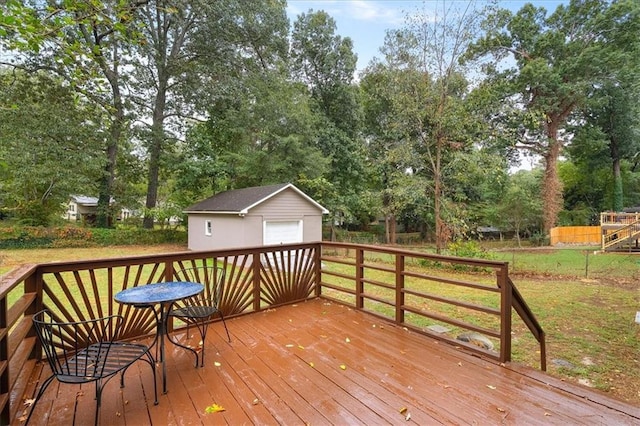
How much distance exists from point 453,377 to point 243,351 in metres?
1.99

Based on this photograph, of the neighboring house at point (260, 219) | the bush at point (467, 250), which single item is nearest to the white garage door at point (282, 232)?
the neighboring house at point (260, 219)

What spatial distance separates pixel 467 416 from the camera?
7.11ft

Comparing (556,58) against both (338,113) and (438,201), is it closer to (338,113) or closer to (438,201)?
(338,113)

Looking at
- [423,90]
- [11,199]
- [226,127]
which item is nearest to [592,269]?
[423,90]

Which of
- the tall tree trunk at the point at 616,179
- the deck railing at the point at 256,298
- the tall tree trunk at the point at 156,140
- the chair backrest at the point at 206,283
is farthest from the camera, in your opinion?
the tall tree trunk at the point at 616,179

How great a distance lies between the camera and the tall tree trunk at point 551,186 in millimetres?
18453

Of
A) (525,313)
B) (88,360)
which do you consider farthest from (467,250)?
(88,360)

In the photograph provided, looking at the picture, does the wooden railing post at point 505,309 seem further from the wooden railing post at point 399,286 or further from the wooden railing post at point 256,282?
the wooden railing post at point 256,282

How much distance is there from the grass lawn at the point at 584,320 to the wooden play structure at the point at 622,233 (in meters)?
4.39

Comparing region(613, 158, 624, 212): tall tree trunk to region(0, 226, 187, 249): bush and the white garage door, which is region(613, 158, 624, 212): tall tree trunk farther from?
region(0, 226, 187, 249): bush

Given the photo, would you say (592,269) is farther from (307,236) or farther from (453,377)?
(453,377)

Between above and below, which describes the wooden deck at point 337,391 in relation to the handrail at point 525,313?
below

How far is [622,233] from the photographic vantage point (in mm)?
15469

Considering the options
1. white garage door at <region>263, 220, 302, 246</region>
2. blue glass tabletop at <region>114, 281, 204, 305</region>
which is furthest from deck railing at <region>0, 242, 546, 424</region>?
white garage door at <region>263, 220, 302, 246</region>
